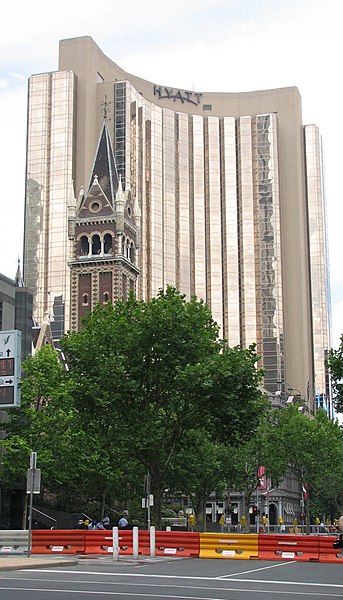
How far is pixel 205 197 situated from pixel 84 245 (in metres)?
54.7

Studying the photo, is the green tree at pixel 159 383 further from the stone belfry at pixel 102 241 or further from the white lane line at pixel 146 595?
the stone belfry at pixel 102 241

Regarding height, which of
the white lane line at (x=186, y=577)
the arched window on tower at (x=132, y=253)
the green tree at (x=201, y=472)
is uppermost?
the arched window on tower at (x=132, y=253)

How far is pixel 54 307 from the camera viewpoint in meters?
146

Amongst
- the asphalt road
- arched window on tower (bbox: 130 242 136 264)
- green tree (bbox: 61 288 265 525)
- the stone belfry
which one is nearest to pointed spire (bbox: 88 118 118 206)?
the stone belfry

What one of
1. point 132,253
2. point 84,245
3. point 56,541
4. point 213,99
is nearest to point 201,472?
point 56,541

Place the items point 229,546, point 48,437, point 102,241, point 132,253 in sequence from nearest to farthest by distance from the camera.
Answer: point 229,546, point 48,437, point 102,241, point 132,253

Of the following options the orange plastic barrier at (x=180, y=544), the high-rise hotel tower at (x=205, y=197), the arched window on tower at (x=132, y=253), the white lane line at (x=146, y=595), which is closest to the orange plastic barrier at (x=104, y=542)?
the orange plastic barrier at (x=180, y=544)

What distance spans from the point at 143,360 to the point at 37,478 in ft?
37.5

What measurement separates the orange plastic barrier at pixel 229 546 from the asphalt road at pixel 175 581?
1.98 metres

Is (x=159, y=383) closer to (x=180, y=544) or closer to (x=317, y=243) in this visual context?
(x=180, y=544)

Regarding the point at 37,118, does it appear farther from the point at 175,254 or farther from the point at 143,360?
the point at 143,360

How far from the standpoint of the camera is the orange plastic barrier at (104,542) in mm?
34438

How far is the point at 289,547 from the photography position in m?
33.0

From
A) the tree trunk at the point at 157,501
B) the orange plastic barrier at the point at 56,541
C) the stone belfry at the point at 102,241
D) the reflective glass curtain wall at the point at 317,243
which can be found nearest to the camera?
the orange plastic barrier at the point at 56,541
